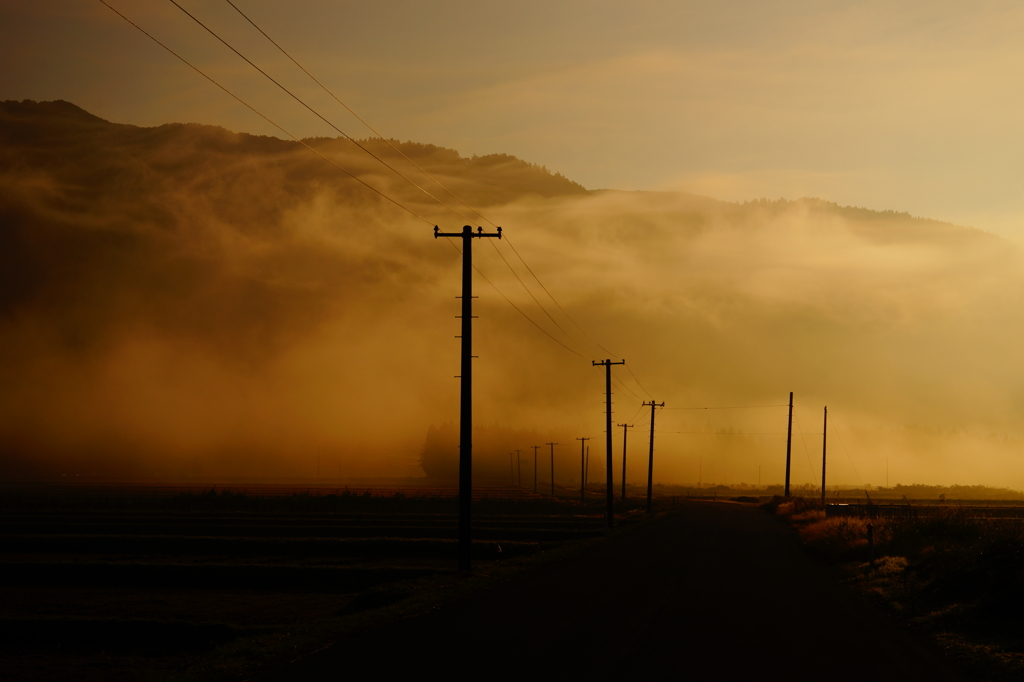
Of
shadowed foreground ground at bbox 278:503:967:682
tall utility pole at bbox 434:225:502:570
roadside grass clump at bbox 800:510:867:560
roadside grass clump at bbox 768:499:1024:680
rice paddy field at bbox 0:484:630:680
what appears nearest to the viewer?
shadowed foreground ground at bbox 278:503:967:682

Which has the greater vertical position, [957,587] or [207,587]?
[957,587]

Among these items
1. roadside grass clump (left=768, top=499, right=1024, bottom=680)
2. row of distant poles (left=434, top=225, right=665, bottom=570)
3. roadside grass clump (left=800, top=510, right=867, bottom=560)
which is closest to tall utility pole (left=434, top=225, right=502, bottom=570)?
row of distant poles (left=434, top=225, right=665, bottom=570)

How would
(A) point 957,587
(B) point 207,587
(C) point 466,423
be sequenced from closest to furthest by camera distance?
(A) point 957,587, (C) point 466,423, (B) point 207,587

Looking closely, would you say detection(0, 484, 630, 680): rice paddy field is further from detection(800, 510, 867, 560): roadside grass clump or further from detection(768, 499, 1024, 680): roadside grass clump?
detection(800, 510, 867, 560): roadside grass clump

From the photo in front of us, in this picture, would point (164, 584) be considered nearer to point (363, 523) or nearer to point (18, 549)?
point (18, 549)

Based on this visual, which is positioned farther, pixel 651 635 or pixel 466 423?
pixel 466 423

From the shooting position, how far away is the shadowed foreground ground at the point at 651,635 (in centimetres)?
1235

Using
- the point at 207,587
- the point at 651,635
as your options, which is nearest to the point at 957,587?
the point at 651,635

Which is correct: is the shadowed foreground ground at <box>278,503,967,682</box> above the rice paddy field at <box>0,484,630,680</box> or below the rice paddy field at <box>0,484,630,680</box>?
above

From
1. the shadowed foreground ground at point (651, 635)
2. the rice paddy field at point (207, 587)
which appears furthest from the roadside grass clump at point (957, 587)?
the rice paddy field at point (207, 587)

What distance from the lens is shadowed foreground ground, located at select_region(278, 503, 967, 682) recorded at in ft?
40.5

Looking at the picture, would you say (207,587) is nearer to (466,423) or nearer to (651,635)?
(466,423)

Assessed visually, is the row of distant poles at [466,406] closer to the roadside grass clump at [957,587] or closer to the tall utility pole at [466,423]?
the tall utility pole at [466,423]

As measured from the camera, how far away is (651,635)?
14.9 meters
